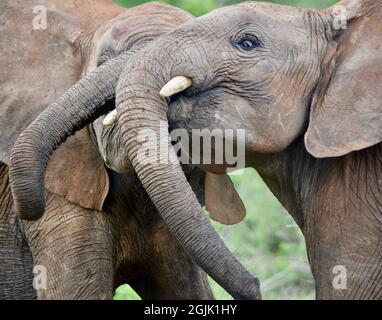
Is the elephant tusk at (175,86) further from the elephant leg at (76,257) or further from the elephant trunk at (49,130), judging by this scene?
the elephant leg at (76,257)

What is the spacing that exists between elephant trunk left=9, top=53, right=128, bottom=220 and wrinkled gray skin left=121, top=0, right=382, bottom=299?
1.24 feet

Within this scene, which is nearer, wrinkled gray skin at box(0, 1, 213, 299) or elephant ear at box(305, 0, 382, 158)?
elephant ear at box(305, 0, 382, 158)

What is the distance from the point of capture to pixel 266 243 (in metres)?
10.4

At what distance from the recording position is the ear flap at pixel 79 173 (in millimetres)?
6848

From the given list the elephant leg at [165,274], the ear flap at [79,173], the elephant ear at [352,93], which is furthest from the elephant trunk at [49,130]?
the elephant leg at [165,274]

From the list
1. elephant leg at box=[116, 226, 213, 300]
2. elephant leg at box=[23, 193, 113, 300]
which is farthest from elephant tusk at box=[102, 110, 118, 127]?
elephant leg at box=[116, 226, 213, 300]

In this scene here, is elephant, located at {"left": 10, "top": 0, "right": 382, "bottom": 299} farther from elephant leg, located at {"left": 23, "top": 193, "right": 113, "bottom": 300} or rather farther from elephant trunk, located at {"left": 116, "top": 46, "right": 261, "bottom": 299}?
elephant leg, located at {"left": 23, "top": 193, "right": 113, "bottom": 300}

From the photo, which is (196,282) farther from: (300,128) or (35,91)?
(300,128)

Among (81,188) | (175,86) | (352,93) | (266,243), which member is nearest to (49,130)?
(175,86)

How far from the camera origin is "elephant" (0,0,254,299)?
22.0 feet

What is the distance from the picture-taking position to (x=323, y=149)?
5805 millimetres

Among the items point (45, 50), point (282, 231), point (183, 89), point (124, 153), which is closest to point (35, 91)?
point (45, 50)

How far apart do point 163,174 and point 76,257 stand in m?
1.31
